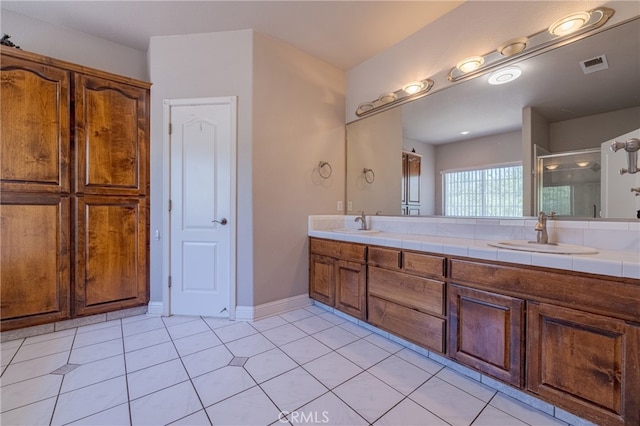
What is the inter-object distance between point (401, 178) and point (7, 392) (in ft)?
10.0

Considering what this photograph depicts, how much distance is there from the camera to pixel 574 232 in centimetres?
159

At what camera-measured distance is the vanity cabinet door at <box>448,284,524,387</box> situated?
1381 millimetres

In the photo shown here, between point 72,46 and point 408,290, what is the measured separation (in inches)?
146

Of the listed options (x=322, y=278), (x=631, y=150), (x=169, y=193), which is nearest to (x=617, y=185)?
(x=631, y=150)

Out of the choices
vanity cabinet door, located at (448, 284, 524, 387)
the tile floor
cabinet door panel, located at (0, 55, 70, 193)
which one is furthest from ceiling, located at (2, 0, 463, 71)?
the tile floor

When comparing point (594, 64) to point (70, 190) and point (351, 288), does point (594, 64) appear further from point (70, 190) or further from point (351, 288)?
point (70, 190)

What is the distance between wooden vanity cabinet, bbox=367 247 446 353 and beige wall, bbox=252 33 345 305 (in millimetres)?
924

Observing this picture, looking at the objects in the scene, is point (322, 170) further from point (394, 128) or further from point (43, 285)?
point (43, 285)

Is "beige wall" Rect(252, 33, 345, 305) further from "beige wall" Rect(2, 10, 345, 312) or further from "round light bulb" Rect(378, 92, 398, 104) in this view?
"round light bulb" Rect(378, 92, 398, 104)

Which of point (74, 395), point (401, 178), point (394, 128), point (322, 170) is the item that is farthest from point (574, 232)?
point (74, 395)

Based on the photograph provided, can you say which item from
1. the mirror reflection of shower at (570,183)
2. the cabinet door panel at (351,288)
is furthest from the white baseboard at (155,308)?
the mirror reflection of shower at (570,183)

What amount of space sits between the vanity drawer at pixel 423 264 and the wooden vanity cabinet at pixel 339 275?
1.31ft

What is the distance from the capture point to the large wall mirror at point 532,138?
1.48 meters

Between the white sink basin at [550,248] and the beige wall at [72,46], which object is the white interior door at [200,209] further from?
Answer: the white sink basin at [550,248]
